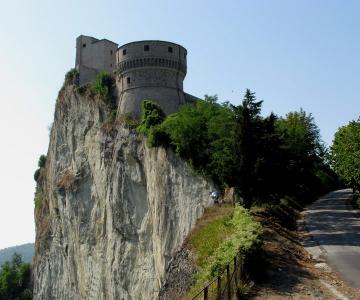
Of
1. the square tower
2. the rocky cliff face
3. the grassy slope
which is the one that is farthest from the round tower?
the grassy slope

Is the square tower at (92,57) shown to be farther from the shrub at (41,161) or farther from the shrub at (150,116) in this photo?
the shrub at (41,161)

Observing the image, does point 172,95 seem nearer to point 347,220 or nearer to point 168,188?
point 168,188

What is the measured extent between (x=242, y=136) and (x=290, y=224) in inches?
294

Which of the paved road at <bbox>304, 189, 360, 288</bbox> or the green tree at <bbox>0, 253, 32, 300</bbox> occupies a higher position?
the paved road at <bbox>304, 189, 360, 288</bbox>

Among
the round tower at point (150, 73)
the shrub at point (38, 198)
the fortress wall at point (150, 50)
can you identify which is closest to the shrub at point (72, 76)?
the round tower at point (150, 73)

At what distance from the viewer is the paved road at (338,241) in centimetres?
1864

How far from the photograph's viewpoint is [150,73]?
49562 millimetres

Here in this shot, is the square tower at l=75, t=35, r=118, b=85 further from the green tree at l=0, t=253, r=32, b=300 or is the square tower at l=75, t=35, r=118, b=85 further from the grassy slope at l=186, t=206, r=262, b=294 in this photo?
the green tree at l=0, t=253, r=32, b=300

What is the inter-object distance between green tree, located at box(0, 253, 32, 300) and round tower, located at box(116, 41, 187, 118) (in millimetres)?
53215

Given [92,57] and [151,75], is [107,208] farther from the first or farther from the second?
[92,57]

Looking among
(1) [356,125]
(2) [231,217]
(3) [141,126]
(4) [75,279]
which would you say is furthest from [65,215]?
(2) [231,217]

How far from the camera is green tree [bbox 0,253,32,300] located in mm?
89250

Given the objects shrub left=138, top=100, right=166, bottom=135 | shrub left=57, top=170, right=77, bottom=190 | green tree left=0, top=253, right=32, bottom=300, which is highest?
shrub left=138, top=100, right=166, bottom=135

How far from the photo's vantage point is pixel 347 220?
110ft
